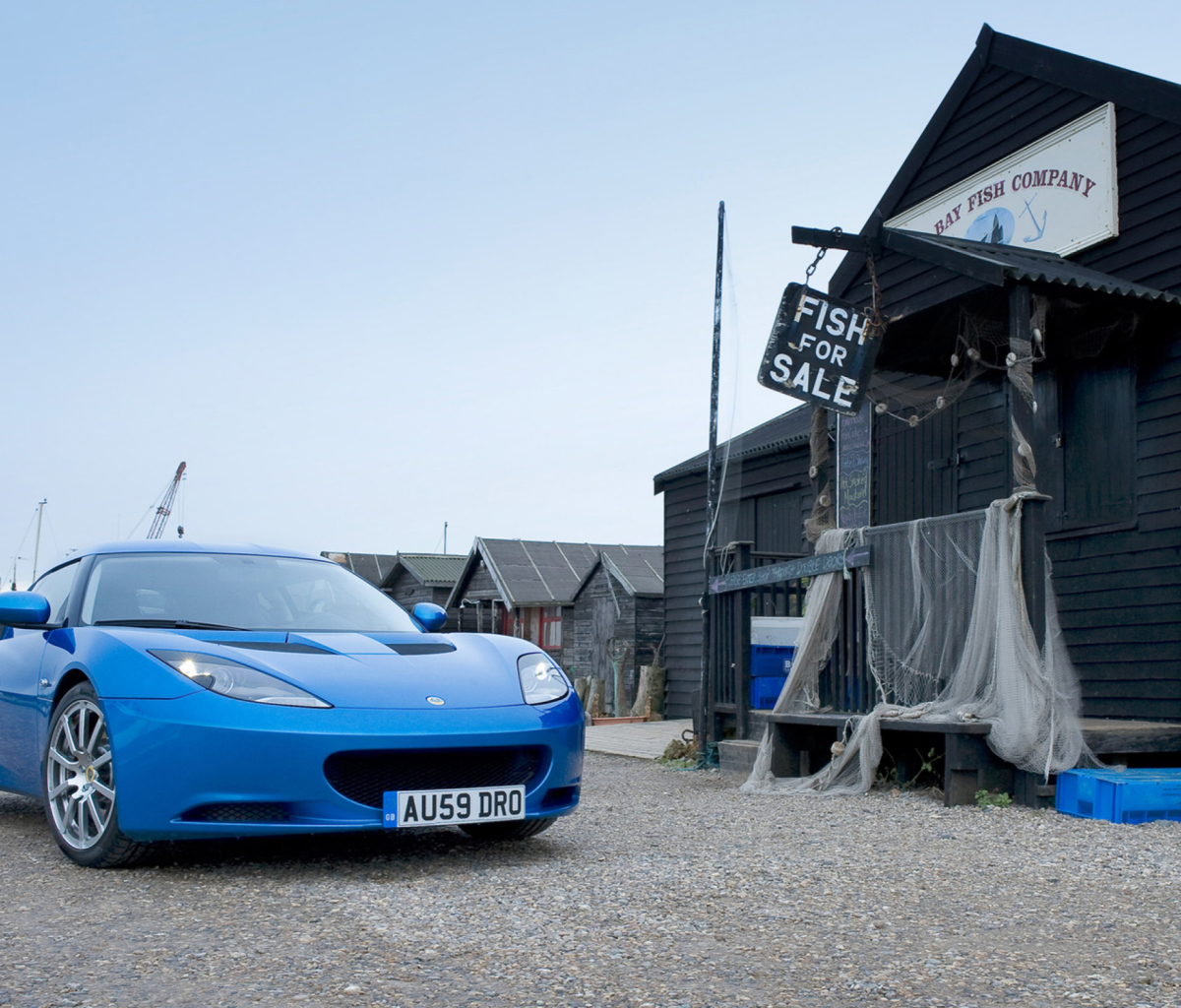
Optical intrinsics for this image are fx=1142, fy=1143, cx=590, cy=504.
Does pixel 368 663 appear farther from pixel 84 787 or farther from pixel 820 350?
pixel 820 350

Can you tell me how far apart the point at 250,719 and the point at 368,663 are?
1.77 feet

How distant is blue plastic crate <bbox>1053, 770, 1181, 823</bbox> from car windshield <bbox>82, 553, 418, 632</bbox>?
3469mm

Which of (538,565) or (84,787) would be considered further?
(538,565)

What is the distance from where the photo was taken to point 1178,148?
7.96 metres

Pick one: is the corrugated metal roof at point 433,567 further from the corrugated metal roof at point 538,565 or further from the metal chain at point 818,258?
the metal chain at point 818,258

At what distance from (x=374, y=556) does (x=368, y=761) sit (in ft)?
129

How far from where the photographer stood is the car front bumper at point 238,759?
3.85 metres

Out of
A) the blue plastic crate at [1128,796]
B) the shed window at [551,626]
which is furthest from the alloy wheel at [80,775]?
the shed window at [551,626]

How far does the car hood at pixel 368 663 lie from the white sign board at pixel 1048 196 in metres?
6.32

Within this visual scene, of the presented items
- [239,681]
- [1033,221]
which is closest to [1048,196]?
[1033,221]

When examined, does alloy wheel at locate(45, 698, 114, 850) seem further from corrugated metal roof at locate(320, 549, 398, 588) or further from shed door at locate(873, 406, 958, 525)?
corrugated metal roof at locate(320, 549, 398, 588)

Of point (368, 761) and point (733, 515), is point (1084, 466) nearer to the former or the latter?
point (733, 515)

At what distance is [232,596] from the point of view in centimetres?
494

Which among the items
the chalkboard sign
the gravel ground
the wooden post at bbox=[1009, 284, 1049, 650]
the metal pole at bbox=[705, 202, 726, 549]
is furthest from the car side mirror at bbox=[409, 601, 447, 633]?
the chalkboard sign
